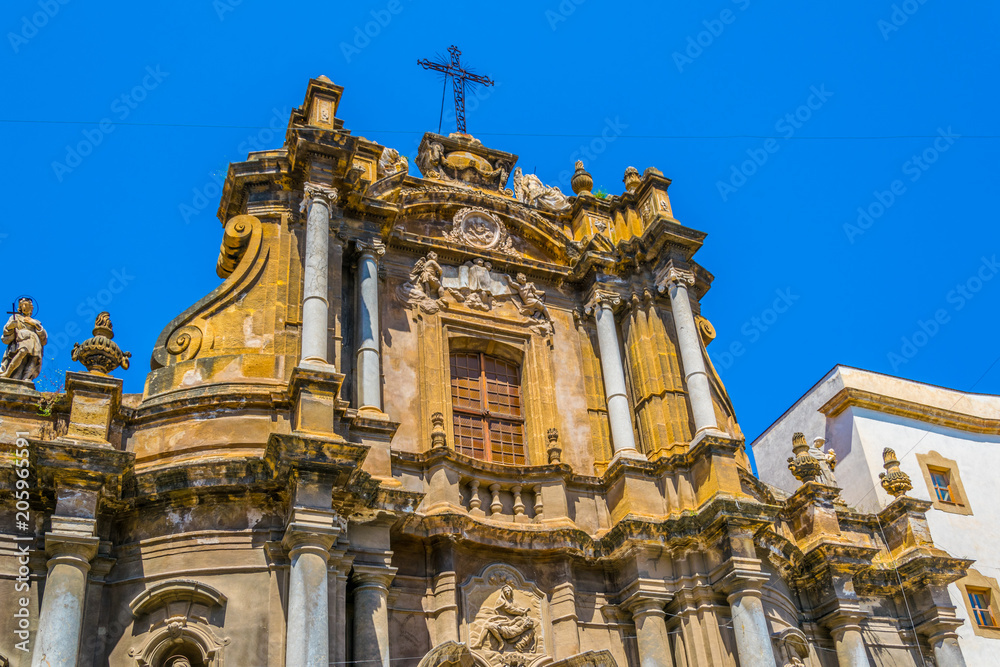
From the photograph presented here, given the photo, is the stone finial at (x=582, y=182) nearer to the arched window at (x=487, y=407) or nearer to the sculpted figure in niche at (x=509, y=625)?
the arched window at (x=487, y=407)

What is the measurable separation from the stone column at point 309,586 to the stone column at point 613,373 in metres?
5.87

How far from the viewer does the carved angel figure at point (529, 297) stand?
63.2 ft

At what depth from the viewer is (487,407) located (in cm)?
1812

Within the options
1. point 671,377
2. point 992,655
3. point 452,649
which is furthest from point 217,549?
point 992,655

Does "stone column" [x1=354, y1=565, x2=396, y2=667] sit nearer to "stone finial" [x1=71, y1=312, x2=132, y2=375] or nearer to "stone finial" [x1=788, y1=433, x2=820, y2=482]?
"stone finial" [x1=71, y1=312, x2=132, y2=375]

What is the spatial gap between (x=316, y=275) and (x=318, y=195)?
1.56 metres

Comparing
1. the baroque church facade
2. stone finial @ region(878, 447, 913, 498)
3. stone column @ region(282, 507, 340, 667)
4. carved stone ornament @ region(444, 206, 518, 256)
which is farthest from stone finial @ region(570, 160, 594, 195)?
stone column @ region(282, 507, 340, 667)

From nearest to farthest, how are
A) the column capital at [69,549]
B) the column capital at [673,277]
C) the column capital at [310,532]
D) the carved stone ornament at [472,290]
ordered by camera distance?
the column capital at [69,549]
the column capital at [310,532]
the carved stone ornament at [472,290]
the column capital at [673,277]

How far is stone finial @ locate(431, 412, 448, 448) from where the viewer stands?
16.4 m

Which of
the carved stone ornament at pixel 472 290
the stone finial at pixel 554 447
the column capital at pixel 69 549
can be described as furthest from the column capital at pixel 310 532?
the carved stone ornament at pixel 472 290

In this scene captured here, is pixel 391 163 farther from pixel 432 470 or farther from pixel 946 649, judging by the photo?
pixel 946 649

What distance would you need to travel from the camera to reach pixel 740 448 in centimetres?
1802

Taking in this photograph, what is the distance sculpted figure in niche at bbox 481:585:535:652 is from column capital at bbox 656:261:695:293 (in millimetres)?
6542

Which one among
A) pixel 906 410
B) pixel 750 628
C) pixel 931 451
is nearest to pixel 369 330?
pixel 750 628
